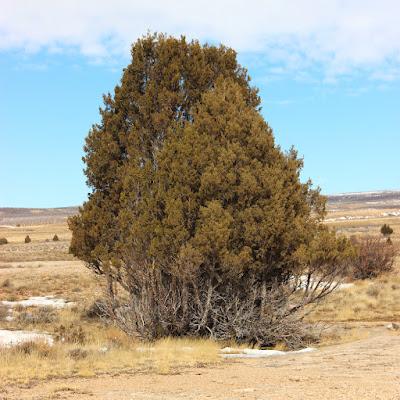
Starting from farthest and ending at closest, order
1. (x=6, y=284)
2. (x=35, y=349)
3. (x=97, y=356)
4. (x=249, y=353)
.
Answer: (x=6, y=284)
(x=249, y=353)
(x=35, y=349)
(x=97, y=356)

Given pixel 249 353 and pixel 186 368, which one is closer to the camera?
pixel 186 368

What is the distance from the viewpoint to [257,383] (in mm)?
8680

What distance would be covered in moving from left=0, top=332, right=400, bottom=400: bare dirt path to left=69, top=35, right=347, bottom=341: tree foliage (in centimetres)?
241

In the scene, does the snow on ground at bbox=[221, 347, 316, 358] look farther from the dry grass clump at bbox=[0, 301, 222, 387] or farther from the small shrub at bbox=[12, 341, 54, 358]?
the small shrub at bbox=[12, 341, 54, 358]

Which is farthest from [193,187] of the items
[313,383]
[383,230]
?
[383,230]

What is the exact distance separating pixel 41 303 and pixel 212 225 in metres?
12.9

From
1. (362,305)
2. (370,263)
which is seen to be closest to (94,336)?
(362,305)

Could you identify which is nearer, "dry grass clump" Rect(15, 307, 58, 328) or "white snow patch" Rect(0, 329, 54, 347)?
"white snow patch" Rect(0, 329, 54, 347)

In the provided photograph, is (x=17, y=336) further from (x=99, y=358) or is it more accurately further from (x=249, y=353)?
(x=249, y=353)

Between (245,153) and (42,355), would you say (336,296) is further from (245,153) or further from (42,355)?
(42,355)

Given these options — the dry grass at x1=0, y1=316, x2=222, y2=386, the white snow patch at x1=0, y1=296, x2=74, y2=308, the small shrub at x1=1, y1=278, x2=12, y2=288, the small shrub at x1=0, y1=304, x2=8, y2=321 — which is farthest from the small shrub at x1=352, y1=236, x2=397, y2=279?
the dry grass at x1=0, y1=316, x2=222, y2=386

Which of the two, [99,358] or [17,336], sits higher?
[99,358]

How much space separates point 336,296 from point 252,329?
1125cm

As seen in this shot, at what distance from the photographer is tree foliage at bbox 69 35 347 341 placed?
41.6 ft
